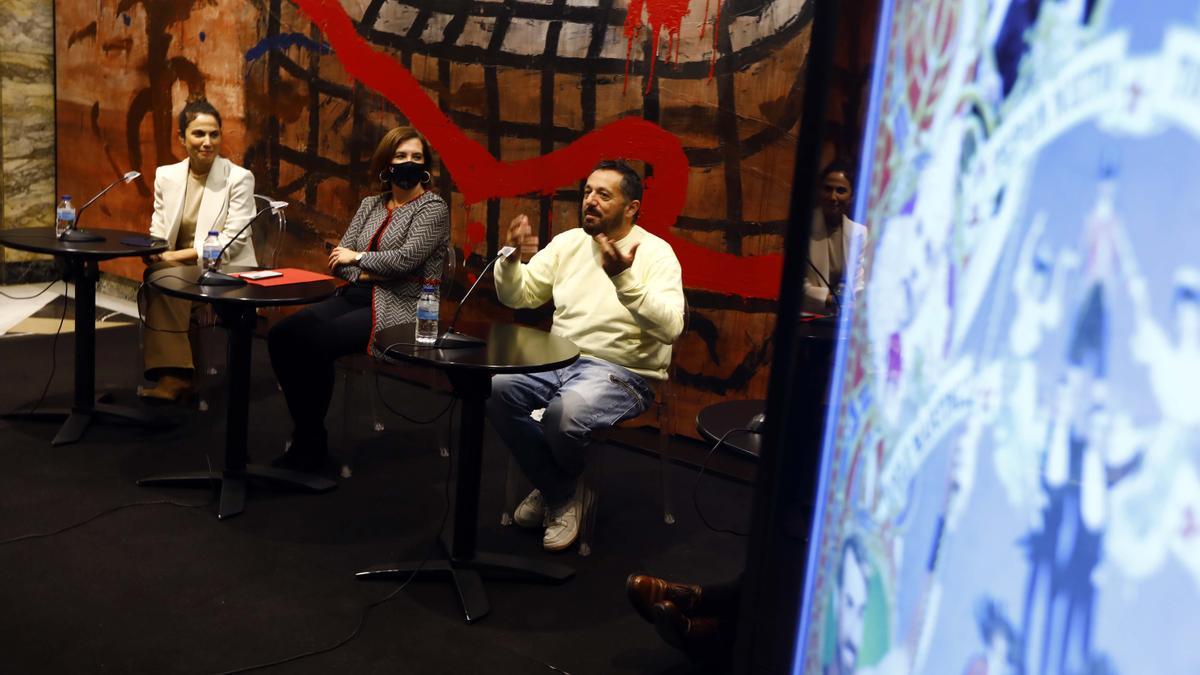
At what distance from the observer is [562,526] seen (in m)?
3.08

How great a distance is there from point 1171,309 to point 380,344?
2.31 m

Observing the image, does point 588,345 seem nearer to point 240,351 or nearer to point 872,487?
point 240,351

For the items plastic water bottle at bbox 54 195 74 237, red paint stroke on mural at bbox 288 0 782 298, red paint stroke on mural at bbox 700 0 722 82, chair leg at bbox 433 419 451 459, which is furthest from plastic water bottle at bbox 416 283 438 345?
plastic water bottle at bbox 54 195 74 237

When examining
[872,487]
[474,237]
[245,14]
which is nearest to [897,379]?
[872,487]

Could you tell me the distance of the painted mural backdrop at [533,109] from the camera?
3803mm

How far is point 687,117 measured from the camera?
154 inches

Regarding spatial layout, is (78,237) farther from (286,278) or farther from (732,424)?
(732,424)

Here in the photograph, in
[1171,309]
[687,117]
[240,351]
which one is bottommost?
[240,351]

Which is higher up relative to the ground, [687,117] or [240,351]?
[687,117]

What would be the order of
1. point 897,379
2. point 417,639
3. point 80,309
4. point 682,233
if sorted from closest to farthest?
point 897,379 < point 417,639 < point 80,309 < point 682,233

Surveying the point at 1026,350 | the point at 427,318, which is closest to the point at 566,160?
the point at 427,318

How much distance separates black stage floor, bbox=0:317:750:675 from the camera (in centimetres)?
237

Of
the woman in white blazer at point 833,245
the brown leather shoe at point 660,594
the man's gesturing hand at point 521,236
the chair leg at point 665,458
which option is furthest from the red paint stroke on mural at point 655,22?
the woman in white blazer at point 833,245

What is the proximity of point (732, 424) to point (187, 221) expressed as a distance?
8.60 feet
